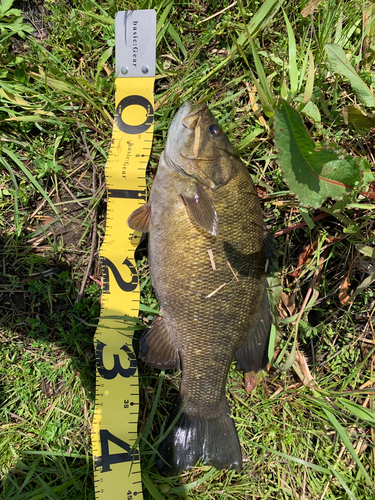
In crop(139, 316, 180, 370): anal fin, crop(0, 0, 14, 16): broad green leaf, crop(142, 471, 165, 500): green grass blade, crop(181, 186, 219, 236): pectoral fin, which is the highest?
crop(0, 0, 14, 16): broad green leaf

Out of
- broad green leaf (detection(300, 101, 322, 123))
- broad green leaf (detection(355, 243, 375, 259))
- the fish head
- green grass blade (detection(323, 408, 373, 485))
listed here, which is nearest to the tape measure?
the fish head

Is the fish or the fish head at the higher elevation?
the fish head

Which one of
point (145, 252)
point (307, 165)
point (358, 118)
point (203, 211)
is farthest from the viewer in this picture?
point (145, 252)

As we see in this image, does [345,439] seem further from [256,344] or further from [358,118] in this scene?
[358,118]

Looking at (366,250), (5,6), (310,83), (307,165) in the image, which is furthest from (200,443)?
(5,6)

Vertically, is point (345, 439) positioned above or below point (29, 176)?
below

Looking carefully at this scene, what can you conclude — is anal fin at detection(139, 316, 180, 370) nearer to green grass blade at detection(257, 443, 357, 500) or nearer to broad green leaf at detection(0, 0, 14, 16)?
green grass blade at detection(257, 443, 357, 500)

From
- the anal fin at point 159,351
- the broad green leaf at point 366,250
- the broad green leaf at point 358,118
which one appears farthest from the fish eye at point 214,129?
the anal fin at point 159,351
